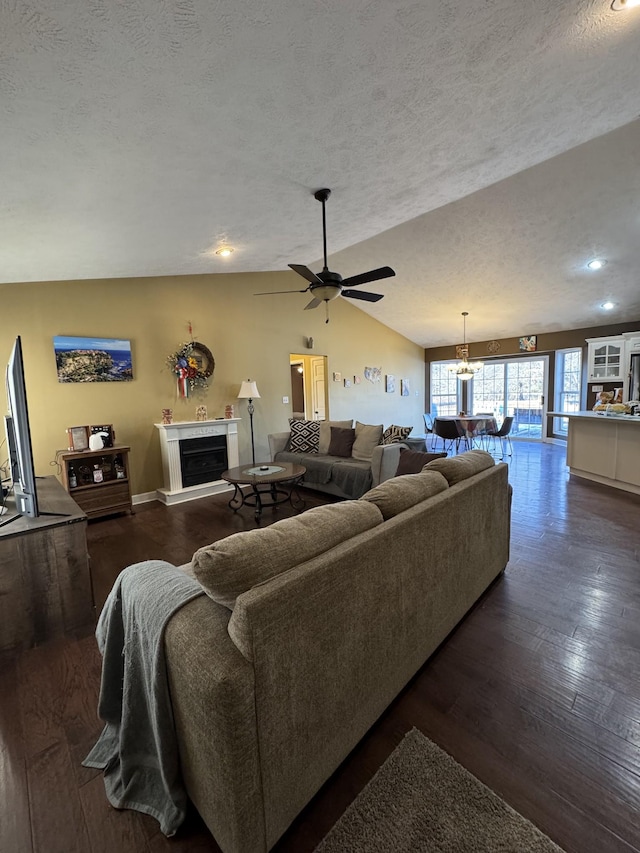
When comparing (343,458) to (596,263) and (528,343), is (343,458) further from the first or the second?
(528,343)

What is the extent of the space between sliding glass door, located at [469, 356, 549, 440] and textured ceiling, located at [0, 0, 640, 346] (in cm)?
414

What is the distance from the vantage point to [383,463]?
4316 mm

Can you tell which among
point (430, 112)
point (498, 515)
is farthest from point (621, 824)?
point (430, 112)

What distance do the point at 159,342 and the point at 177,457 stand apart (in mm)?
1573

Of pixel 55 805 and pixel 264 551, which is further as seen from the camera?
pixel 55 805

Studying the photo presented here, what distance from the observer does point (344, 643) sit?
1229mm

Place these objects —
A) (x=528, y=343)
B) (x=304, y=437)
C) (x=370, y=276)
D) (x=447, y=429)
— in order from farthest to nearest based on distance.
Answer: (x=528, y=343) → (x=447, y=429) → (x=304, y=437) → (x=370, y=276)

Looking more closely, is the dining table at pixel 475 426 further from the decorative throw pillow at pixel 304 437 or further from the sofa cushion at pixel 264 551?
the sofa cushion at pixel 264 551

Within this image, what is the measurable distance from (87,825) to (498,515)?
2358 mm

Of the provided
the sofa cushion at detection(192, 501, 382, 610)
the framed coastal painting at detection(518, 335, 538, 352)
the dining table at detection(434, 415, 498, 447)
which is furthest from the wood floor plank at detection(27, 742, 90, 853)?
the framed coastal painting at detection(518, 335, 538, 352)

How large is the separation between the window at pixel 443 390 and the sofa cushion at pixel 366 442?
18.4 feet

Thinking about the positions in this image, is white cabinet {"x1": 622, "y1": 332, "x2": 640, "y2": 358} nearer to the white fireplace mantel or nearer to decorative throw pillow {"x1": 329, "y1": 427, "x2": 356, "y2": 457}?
decorative throw pillow {"x1": 329, "y1": 427, "x2": 356, "y2": 457}

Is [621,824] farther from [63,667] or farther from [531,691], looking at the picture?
[63,667]

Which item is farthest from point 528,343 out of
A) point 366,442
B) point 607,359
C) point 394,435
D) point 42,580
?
point 42,580
